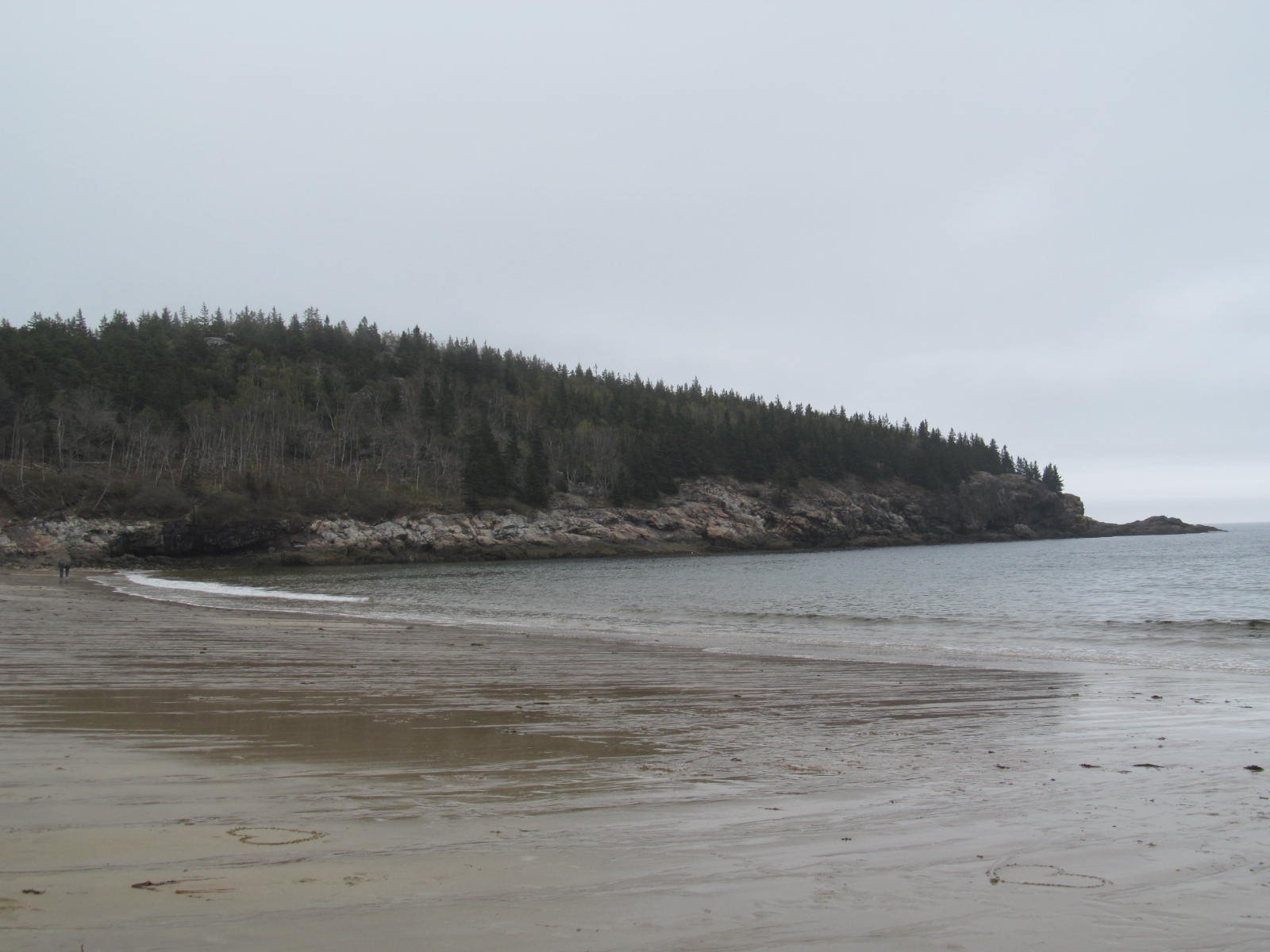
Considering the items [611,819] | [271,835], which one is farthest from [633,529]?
[271,835]

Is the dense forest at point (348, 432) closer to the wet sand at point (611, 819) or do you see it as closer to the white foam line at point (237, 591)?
the white foam line at point (237, 591)

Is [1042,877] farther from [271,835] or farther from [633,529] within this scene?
[633,529]

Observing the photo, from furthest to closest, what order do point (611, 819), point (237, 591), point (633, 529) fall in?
point (633, 529)
point (237, 591)
point (611, 819)

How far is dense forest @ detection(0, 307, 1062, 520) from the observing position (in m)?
91.7

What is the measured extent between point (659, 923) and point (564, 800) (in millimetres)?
2000

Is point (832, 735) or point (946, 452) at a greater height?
point (946, 452)

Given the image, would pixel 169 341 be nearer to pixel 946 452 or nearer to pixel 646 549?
pixel 646 549

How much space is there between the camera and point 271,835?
4164 mm

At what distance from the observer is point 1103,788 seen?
20.0 ft

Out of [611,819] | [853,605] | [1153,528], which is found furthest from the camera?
[1153,528]

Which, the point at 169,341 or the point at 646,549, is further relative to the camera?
the point at 169,341

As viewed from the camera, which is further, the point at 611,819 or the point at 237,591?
the point at 237,591

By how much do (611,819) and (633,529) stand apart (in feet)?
335

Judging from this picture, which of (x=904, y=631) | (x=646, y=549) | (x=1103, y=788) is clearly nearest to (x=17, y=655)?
(x=1103, y=788)
